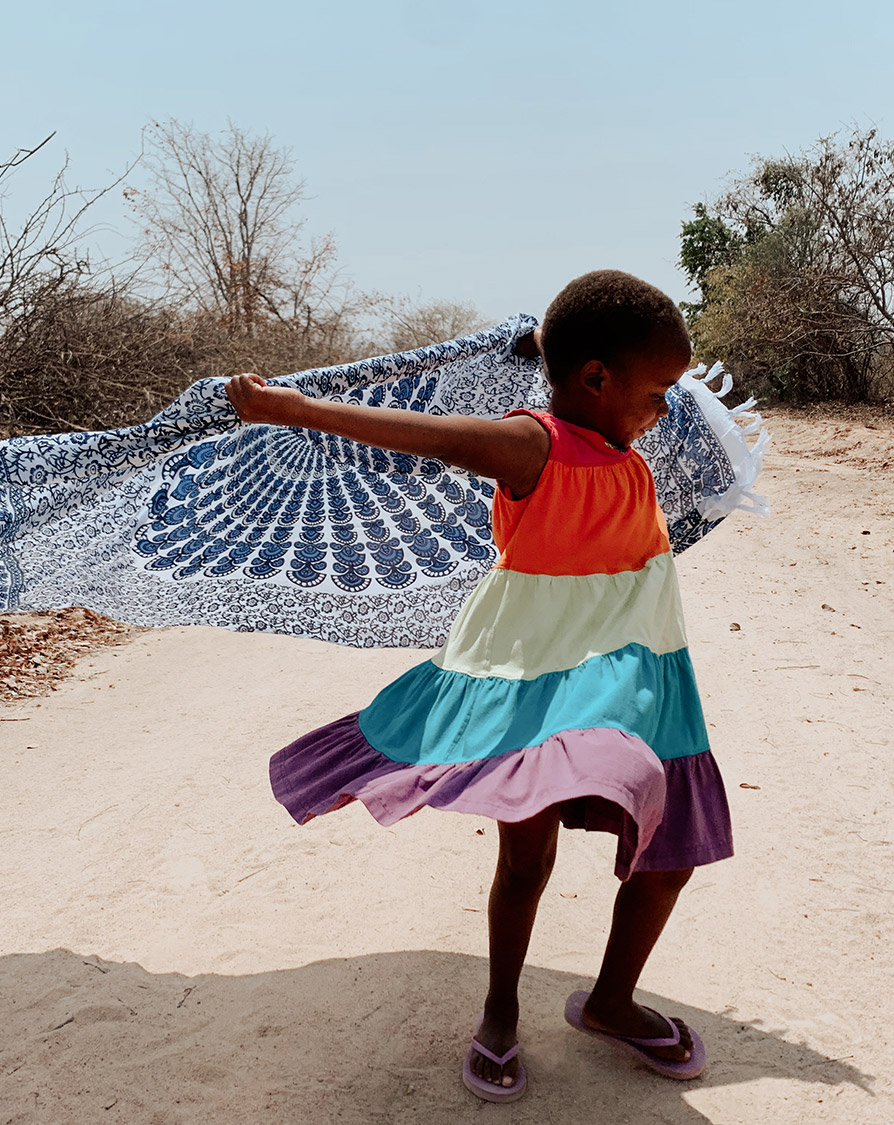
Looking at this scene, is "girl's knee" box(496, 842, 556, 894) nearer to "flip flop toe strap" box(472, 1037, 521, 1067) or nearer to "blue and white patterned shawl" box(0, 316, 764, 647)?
"flip flop toe strap" box(472, 1037, 521, 1067)

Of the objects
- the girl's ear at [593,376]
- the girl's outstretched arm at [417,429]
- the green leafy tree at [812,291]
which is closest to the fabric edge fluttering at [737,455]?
the girl's ear at [593,376]

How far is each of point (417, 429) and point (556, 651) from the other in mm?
560

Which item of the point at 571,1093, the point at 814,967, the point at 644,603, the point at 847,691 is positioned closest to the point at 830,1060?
the point at 814,967

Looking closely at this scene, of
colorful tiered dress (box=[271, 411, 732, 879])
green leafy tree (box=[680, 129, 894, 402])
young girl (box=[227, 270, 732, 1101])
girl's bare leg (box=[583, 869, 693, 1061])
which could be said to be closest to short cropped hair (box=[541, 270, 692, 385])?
young girl (box=[227, 270, 732, 1101])

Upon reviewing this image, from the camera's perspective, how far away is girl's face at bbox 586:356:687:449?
2.10 meters

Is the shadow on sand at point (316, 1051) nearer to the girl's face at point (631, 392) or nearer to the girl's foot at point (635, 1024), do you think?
the girl's foot at point (635, 1024)

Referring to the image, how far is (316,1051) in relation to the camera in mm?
2650

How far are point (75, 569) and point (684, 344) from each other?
2.08 meters

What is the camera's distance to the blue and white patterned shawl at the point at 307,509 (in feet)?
9.92

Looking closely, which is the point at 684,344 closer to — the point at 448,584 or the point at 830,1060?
the point at 448,584

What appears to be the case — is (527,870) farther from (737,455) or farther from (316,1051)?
(737,455)

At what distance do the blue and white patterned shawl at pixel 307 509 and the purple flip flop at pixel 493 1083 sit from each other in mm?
1252

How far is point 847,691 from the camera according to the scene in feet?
18.7

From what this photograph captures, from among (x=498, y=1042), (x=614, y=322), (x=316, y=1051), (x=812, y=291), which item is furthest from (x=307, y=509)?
(x=812, y=291)
